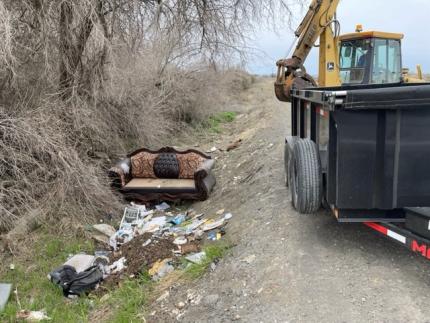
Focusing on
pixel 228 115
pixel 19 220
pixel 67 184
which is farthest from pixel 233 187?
pixel 228 115

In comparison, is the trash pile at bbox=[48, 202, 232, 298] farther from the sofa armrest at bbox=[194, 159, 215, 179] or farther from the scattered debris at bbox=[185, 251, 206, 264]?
the sofa armrest at bbox=[194, 159, 215, 179]

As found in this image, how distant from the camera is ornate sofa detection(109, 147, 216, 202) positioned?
8258 millimetres

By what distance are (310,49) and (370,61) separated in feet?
4.68

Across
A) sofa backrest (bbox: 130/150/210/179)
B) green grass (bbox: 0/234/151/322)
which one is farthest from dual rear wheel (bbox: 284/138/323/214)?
sofa backrest (bbox: 130/150/210/179)

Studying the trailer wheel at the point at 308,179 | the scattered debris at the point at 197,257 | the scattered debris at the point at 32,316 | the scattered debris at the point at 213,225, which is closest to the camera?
the trailer wheel at the point at 308,179

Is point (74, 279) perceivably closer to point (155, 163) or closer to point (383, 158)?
point (383, 158)

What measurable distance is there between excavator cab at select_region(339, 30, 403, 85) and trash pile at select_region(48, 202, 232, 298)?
13.2 feet

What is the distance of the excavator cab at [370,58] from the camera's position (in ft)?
29.0

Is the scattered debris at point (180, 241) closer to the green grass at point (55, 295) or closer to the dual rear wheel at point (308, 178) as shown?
the green grass at point (55, 295)

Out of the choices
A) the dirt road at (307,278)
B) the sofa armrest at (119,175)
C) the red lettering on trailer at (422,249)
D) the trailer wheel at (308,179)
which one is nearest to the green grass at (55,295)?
the dirt road at (307,278)

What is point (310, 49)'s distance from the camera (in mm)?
8188

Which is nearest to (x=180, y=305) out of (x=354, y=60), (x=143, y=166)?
(x=143, y=166)

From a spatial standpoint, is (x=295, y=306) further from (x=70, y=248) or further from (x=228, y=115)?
(x=228, y=115)

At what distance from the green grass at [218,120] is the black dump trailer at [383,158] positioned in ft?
40.5
